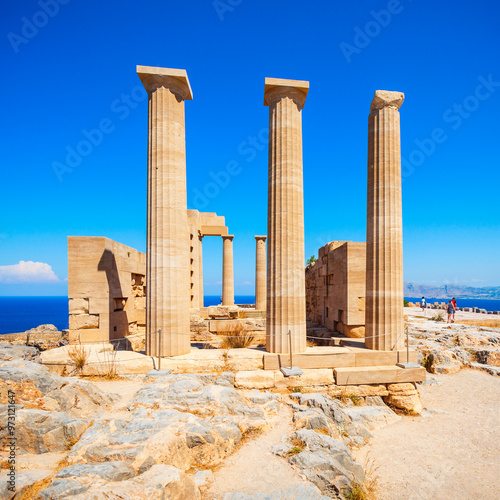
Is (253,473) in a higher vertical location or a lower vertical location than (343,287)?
lower

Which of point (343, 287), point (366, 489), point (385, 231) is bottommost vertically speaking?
point (366, 489)

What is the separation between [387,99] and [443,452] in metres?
9.10

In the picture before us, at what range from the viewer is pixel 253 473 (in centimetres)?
430

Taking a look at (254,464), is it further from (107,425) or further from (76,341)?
(76,341)

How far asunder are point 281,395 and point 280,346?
4.38 ft

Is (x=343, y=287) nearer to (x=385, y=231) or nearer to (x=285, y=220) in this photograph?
(x=385, y=231)

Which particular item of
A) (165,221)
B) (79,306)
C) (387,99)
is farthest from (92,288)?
(387,99)

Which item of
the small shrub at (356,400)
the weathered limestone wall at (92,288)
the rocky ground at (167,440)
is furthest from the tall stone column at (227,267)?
the rocky ground at (167,440)

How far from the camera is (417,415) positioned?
25.5 feet

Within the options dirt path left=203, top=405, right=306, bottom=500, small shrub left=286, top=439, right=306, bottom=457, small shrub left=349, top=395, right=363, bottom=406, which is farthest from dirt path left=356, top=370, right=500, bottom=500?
dirt path left=203, top=405, right=306, bottom=500

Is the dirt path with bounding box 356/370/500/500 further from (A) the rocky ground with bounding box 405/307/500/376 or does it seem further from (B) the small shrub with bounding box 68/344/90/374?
(B) the small shrub with bounding box 68/344/90/374

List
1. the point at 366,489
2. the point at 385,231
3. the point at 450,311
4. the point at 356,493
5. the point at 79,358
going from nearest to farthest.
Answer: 1. the point at 356,493
2. the point at 366,489
3. the point at 79,358
4. the point at 385,231
5. the point at 450,311

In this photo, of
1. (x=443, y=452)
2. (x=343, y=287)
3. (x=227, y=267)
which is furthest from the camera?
(x=227, y=267)

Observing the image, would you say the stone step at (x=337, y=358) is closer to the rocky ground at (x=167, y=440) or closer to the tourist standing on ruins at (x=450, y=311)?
the rocky ground at (x=167, y=440)
